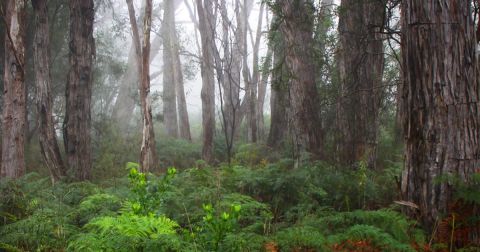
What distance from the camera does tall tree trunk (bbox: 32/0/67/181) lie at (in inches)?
418

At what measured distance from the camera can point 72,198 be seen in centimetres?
707

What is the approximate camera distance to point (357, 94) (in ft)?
30.1

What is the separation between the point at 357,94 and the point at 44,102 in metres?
7.02

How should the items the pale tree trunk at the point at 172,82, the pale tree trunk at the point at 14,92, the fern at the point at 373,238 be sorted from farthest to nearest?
the pale tree trunk at the point at 172,82
the pale tree trunk at the point at 14,92
the fern at the point at 373,238

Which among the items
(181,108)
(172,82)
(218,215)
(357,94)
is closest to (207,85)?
(181,108)

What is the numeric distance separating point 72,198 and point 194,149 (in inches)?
363

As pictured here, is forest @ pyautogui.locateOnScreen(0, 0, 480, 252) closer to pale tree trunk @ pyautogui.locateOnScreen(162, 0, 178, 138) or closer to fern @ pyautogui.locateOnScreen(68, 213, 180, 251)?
fern @ pyautogui.locateOnScreen(68, 213, 180, 251)

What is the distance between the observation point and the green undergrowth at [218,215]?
3.73 metres

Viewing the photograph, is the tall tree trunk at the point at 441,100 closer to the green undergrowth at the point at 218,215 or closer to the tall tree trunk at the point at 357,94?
the green undergrowth at the point at 218,215

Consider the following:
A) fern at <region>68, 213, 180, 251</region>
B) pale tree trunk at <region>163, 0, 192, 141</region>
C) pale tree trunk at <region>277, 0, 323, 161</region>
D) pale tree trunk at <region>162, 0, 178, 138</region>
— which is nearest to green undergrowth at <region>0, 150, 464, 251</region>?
fern at <region>68, 213, 180, 251</region>

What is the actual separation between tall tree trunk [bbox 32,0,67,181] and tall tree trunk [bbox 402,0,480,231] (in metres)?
7.95

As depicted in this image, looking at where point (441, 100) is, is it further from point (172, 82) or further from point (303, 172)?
point (172, 82)

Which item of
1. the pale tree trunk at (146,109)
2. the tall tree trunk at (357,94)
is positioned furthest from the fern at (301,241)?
the pale tree trunk at (146,109)

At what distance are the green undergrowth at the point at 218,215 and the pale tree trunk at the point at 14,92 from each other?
3096 millimetres
